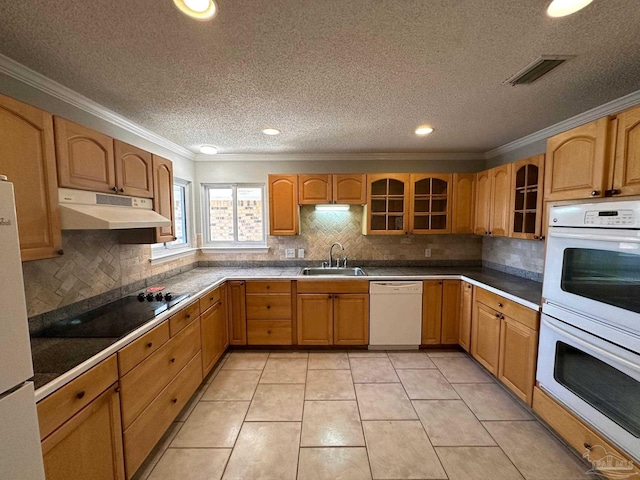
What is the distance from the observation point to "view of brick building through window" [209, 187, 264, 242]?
372 centimetres

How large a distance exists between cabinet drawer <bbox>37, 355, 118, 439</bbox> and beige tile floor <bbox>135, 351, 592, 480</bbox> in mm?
787

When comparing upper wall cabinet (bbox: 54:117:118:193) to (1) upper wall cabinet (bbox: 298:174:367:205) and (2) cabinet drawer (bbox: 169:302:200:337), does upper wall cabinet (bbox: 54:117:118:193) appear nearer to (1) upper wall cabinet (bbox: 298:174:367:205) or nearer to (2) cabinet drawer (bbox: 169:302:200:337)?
(2) cabinet drawer (bbox: 169:302:200:337)

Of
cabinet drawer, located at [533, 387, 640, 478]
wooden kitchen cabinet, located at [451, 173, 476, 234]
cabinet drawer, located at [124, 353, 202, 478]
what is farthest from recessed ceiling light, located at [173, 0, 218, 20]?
wooden kitchen cabinet, located at [451, 173, 476, 234]

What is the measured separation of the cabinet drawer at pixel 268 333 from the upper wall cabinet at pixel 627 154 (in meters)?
2.88

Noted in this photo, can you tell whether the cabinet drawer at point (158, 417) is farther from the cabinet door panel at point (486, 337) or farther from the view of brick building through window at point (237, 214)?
the cabinet door panel at point (486, 337)

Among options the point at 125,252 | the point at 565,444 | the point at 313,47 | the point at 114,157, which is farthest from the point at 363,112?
the point at 565,444

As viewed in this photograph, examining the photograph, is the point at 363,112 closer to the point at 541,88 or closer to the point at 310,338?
the point at 541,88

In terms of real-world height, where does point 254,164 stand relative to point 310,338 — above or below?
above

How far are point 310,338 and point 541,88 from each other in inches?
117

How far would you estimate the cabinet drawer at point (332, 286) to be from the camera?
308cm

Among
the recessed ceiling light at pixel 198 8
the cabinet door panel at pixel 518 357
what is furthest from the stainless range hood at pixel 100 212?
the cabinet door panel at pixel 518 357

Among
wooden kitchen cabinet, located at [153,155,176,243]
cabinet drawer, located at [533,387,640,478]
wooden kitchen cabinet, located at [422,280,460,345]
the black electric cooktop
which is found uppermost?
wooden kitchen cabinet, located at [153,155,176,243]

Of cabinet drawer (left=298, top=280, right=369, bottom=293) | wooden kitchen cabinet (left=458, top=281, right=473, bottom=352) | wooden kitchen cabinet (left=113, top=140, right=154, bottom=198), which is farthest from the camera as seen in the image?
cabinet drawer (left=298, top=280, right=369, bottom=293)

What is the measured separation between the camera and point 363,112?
2186 millimetres
